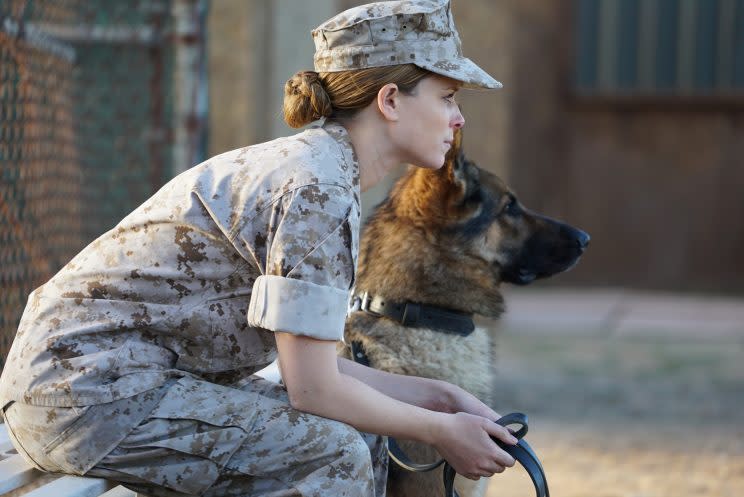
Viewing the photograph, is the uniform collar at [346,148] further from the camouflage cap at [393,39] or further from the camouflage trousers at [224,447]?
the camouflage trousers at [224,447]

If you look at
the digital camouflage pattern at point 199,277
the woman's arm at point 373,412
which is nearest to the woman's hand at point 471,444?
the woman's arm at point 373,412

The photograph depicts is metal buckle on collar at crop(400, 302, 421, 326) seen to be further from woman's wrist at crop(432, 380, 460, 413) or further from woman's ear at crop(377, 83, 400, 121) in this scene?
woman's ear at crop(377, 83, 400, 121)

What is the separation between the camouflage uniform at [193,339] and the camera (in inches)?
76.9

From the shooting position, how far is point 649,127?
8.23m

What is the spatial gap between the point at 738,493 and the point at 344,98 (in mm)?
2463

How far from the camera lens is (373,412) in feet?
6.52

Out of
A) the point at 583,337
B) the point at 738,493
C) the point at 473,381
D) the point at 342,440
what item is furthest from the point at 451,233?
the point at 583,337

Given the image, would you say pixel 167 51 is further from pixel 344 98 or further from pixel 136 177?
pixel 344 98

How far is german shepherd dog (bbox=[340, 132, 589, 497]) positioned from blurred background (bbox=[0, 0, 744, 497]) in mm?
1177

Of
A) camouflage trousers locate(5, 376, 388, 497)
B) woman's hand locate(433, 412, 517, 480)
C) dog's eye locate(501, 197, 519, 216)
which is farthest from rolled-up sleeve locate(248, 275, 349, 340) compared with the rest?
dog's eye locate(501, 197, 519, 216)

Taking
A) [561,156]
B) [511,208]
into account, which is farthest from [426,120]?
[561,156]

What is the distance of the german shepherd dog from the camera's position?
2.79 metres

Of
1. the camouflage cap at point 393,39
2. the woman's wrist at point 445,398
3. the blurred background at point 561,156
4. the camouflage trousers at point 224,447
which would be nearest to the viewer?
the camouflage trousers at point 224,447

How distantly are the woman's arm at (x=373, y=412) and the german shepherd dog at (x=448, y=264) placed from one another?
0.63 metres
